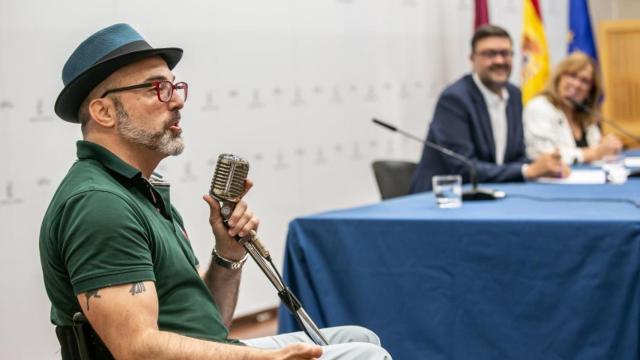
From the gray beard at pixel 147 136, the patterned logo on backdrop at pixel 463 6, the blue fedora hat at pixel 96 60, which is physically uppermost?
the patterned logo on backdrop at pixel 463 6

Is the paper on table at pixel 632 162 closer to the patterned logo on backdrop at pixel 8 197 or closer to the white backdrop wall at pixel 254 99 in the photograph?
the white backdrop wall at pixel 254 99

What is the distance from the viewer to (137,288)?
1557 mm

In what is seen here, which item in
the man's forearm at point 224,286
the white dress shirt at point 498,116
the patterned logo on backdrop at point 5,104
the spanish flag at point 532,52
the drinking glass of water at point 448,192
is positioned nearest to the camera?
the man's forearm at point 224,286

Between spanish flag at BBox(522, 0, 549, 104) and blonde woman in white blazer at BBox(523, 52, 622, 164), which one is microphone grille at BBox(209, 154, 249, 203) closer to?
blonde woman in white blazer at BBox(523, 52, 622, 164)

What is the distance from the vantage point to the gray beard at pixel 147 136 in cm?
179

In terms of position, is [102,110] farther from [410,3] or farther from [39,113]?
[410,3]

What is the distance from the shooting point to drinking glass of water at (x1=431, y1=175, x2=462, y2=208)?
3.04 metres

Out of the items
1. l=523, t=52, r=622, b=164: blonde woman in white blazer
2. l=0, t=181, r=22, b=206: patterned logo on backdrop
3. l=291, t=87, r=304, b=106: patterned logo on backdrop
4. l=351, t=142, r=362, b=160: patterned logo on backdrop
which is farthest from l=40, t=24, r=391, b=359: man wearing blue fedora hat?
l=523, t=52, r=622, b=164: blonde woman in white blazer

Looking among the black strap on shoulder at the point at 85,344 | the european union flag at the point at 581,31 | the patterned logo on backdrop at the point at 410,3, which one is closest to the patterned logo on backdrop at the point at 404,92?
the patterned logo on backdrop at the point at 410,3

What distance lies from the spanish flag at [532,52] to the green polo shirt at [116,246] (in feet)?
16.3

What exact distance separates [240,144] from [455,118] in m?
1.03

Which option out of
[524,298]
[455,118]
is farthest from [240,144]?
[524,298]

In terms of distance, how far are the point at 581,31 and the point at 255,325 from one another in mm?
4074

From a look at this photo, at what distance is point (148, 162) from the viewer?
1.84 metres
